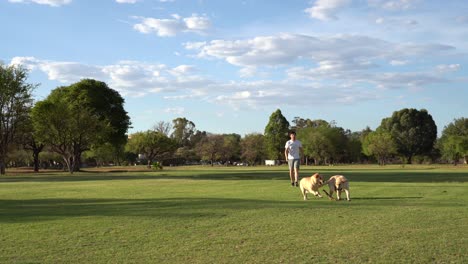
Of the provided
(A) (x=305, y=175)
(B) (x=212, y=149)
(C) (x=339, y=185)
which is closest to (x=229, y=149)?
(B) (x=212, y=149)

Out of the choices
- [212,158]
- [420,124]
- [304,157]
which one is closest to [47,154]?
[212,158]

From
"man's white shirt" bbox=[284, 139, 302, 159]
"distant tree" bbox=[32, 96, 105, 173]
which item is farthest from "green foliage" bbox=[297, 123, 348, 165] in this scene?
"man's white shirt" bbox=[284, 139, 302, 159]

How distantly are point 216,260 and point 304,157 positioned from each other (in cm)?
10597

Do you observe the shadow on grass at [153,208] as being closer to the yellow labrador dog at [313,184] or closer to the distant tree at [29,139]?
the yellow labrador dog at [313,184]

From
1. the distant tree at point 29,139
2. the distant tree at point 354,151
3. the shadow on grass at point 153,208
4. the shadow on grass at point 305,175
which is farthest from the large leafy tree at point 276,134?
the shadow on grass at point 153,208

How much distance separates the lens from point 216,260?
19.8 ft

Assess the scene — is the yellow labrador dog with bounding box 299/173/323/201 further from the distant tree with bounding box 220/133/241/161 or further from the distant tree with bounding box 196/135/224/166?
the distant tree with bounding box 220/133/241/161

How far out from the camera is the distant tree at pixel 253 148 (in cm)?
10931

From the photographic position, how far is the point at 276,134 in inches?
4001

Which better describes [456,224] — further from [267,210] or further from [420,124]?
[420,124]

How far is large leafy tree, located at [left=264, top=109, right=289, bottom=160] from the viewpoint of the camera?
10094cm

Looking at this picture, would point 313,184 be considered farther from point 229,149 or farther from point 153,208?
point 229,149

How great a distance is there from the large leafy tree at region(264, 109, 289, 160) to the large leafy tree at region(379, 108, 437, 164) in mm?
24029

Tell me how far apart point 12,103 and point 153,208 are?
42614 millimetres
